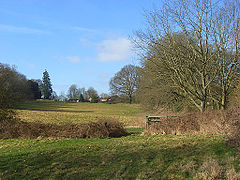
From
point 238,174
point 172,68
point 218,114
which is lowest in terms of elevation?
point 238,174

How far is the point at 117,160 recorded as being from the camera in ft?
23.9

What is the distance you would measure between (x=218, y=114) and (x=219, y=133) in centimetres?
104

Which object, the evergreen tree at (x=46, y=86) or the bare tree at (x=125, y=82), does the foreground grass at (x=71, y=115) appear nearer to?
the bare tree at (x=125, y=82)

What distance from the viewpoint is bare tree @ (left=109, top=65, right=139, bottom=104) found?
6325 cm

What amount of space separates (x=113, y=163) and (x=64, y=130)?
748cm

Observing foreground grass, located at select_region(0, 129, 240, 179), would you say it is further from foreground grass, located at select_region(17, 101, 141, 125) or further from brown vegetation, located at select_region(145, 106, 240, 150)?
foreground grass, located at select_region(17, 101, 141, 125)

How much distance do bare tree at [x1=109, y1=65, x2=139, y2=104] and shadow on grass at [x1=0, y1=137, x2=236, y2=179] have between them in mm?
53718

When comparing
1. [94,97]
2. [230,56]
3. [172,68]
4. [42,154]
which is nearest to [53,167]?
[42,154]

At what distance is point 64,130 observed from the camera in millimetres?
13891

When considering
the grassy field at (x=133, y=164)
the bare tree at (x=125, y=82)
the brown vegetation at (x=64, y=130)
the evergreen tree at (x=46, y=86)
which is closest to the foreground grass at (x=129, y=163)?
the grassy field at (x=133, y=164)

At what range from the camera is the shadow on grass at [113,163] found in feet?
20.4

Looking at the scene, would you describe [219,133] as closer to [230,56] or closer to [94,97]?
[230,56]

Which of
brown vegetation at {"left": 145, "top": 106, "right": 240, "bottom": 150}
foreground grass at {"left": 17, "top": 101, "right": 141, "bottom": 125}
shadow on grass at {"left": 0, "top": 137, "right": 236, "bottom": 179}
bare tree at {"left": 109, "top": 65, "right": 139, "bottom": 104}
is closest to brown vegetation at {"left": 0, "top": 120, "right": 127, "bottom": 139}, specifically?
brown vegetation at {"left": 145, "top": 106, "right": 240, "bottom": 150}

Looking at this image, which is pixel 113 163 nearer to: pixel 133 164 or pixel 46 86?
Result: pixel 133 164
